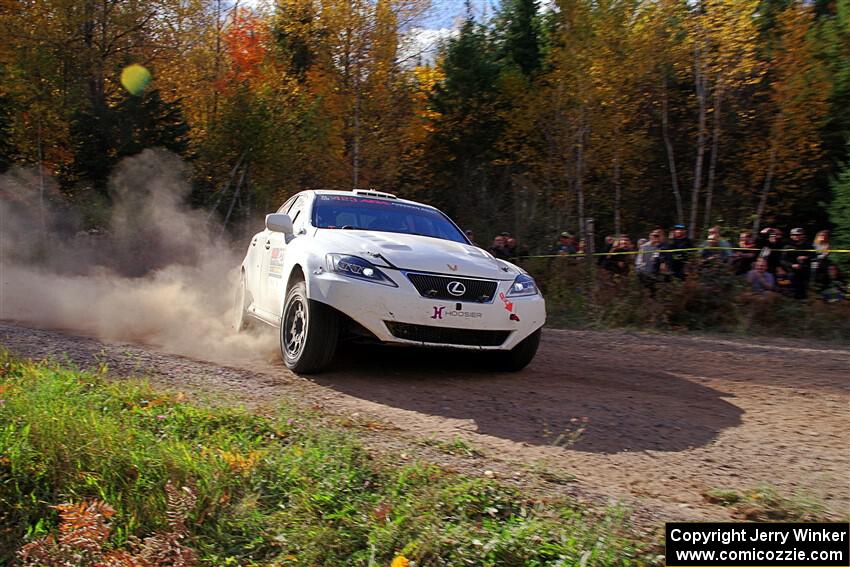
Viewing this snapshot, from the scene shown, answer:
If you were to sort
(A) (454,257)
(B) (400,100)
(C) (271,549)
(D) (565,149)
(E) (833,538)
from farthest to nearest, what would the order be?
(B) (400,100) < (D) (565,149) < (A) (454,257) < (C) (271,549) < (E) (833,538)

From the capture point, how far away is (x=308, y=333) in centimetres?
666

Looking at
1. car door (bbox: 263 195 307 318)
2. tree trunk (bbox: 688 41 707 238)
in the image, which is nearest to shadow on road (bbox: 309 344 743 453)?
car door (bbox: 263 195 307 318)

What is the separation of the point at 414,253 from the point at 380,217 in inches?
54.8

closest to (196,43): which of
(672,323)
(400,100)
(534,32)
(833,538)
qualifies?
(400,100)

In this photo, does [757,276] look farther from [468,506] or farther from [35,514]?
[35,514]

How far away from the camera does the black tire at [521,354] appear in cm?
721

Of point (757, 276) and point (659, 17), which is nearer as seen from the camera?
point (757, 276)

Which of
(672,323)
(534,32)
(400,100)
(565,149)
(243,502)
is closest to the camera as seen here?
(243,502)

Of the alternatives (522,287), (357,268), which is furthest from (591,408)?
(357,268)

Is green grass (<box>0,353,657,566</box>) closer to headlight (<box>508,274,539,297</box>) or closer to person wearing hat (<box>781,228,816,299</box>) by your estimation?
headlight (<box>508,274,539,297</box>)

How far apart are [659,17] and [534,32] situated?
9.20 m

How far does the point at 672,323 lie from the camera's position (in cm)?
1189

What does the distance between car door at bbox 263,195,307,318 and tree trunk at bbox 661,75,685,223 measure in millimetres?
17463

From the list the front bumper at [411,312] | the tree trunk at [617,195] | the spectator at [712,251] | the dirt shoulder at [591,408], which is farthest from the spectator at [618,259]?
the tree trunk at [617,195]
